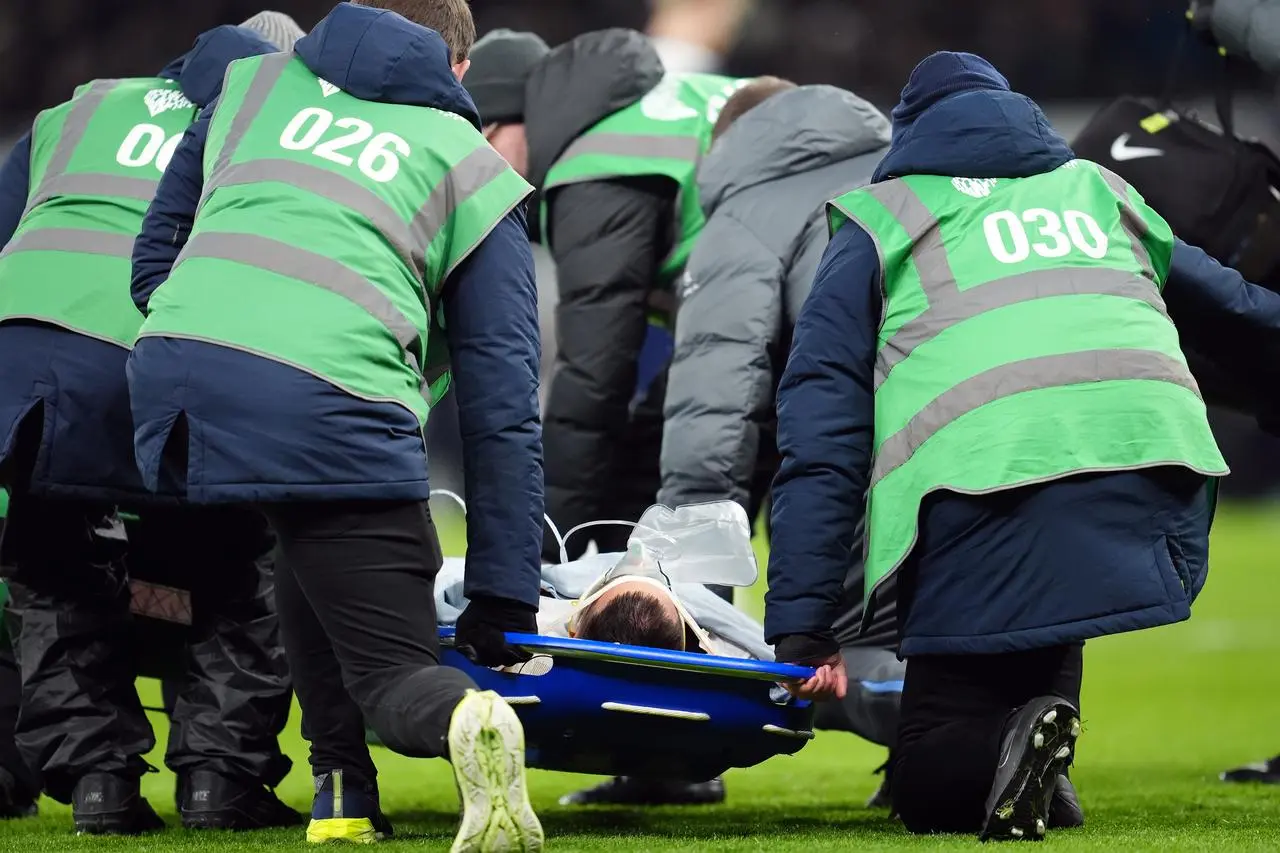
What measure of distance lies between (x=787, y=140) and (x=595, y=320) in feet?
2.39

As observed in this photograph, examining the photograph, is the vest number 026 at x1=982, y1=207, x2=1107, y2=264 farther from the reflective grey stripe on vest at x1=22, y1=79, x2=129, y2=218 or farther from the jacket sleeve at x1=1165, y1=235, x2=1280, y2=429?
the reflective grey stripe on vest at x1=22, y1=79, x2=129, y2=218

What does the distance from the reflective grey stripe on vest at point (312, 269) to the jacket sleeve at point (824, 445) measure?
713 millimetres

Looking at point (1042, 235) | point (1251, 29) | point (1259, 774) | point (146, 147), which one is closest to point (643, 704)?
point (1042, 235)

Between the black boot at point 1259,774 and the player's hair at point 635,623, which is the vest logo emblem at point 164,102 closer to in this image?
the player's hair at point 635,623

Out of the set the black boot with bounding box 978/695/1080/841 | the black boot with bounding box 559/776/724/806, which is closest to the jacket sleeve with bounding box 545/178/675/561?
the black boot with bounding box 559/776/724/806

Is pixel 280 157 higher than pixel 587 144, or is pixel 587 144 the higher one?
pixel 280 157

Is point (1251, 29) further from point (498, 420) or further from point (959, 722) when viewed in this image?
point (498, 420)

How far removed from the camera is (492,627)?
10.1 feet

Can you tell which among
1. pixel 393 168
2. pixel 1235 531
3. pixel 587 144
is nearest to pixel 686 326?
pixel 587 144

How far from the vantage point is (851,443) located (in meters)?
3.27

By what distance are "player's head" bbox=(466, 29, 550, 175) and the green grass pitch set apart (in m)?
1.65

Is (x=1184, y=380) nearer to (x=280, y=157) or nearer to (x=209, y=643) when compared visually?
(x=280, y=157)

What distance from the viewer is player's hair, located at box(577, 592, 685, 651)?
11.5ft

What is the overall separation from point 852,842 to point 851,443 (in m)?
0.66
